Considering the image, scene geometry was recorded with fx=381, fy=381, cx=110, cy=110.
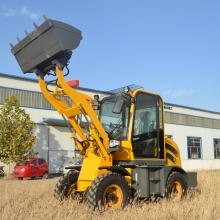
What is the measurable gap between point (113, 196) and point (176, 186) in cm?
236

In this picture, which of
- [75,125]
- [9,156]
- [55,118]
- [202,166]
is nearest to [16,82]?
[55,118]

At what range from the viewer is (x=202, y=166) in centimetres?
4925

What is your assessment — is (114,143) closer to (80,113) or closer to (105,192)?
(80,113)

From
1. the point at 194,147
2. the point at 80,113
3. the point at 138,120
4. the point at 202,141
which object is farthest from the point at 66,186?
the point at 202,141

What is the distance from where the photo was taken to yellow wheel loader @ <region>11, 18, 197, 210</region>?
8.77 metres

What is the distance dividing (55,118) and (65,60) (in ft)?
86.2

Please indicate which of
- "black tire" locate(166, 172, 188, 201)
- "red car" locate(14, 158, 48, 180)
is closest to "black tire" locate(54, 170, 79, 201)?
"black tire" locate(166, 172, 188, 201)

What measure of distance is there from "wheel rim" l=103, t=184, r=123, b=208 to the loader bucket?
3.15 metres

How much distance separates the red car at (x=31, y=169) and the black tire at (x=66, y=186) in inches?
659

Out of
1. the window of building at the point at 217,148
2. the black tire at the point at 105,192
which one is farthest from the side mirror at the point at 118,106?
the window of building at the point at 217,148

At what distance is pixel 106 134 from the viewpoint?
9250 mm

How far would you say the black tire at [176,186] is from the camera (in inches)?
390

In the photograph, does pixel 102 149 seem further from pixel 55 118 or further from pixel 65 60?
pixel 55 118

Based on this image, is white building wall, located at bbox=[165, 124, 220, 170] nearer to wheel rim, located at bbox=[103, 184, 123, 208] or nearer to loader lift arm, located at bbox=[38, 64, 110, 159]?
loader lift arm, located at bbox=[38, 64, 110, 159]
